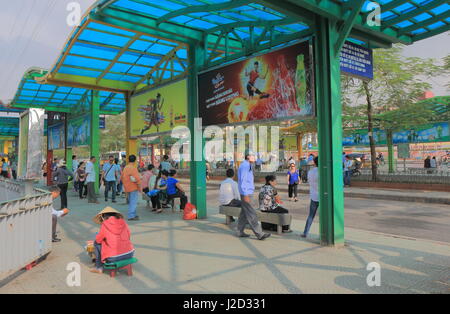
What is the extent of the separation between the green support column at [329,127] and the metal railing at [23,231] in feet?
15.6

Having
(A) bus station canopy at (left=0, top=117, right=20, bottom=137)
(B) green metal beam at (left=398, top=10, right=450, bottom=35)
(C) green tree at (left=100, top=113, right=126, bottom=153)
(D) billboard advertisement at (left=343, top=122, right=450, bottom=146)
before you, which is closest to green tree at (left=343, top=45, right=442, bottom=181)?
(D) billboard advertisement at (left=343, top=122, right=450, bottom=146)

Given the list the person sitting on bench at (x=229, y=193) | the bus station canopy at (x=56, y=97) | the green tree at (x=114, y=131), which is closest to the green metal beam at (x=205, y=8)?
the person sitting on bench at (x=229, y=193)

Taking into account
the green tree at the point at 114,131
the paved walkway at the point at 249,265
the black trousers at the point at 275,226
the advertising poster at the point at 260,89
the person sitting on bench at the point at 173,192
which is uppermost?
the green tree at the point at 114,131

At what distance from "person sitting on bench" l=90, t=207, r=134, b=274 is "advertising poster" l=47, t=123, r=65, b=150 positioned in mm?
15410

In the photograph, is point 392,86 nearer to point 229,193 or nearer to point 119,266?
point 229,193

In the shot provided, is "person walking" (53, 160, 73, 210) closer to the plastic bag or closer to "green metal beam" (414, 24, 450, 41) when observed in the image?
the plastic bag

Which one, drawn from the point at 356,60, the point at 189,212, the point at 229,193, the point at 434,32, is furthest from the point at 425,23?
the point at 189,212

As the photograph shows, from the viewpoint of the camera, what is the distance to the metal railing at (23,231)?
4.23 meters

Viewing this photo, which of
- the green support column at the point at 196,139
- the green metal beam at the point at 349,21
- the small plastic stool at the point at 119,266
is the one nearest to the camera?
the small plastic stool at the point at 119,266

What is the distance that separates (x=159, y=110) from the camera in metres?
11.2

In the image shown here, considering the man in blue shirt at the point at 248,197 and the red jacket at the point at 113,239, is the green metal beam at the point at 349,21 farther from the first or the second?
the red jacket at the point at 113,239

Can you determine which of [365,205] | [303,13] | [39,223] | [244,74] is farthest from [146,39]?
[365,205]

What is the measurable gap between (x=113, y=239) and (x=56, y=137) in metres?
17.0

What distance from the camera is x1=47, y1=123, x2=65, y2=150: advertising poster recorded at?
61.8 feet
